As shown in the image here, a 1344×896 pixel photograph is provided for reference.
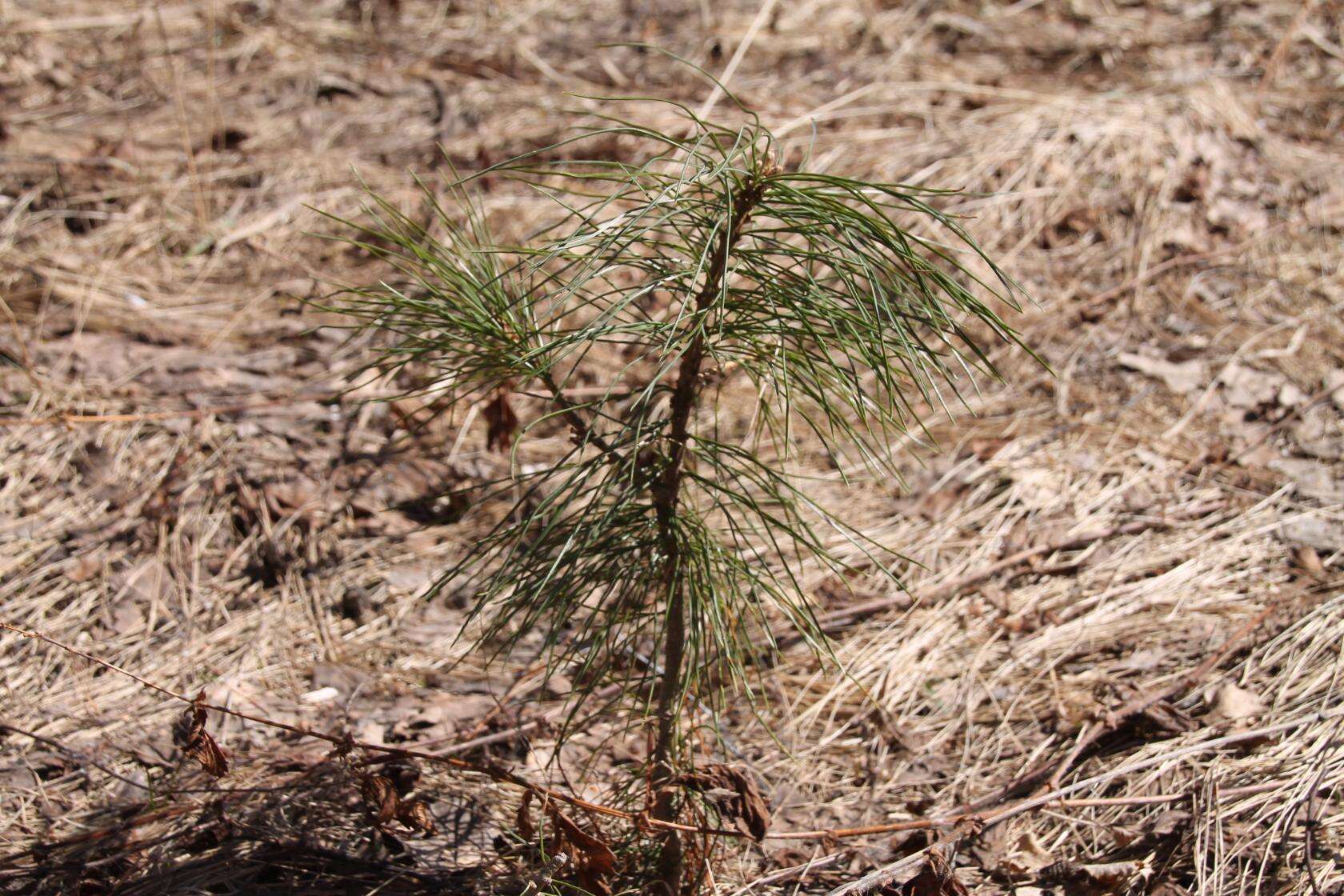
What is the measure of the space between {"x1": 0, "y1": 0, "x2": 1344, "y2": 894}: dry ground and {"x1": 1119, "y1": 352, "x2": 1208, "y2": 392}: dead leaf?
0.6 inches

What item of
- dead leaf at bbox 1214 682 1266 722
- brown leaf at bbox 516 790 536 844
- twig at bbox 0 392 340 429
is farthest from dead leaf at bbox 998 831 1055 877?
twig at bbox 0 392 340 429

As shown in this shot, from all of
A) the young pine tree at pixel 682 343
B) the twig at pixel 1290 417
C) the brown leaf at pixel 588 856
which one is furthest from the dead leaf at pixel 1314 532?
the brown leaf at pixel 588 856

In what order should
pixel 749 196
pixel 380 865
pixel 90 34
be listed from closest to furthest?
1. pixel 749 196
2. pixel 380 865
3. pixel 90 34

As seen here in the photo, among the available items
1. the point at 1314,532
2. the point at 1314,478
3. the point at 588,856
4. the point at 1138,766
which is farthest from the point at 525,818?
the point at 1314,478

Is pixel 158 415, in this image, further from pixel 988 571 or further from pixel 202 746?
pixel 988 571

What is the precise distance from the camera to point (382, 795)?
177 cm

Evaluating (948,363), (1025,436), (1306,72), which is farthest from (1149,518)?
(1306,72)

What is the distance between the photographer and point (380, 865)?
6.46 ft

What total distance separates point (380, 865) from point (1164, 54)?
14.6 ft

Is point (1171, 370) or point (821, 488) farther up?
point (1171, 370)

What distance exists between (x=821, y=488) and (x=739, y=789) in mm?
1398

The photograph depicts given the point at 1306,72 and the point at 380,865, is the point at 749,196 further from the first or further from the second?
the point at 1306,72

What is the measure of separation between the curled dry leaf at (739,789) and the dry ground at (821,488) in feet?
0.92

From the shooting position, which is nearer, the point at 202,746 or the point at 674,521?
the point at 674,521
